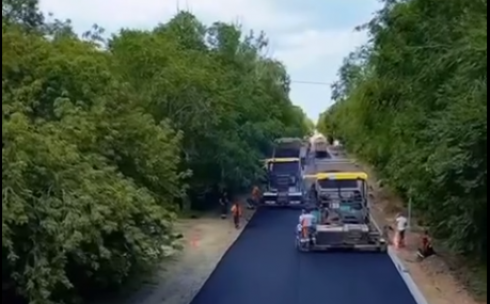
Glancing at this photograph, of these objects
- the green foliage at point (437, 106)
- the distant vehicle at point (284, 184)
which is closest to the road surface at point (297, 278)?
the green foliage at point (437, 106)

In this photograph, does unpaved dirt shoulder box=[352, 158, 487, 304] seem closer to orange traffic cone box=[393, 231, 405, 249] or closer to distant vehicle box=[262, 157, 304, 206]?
orange traffic cone box=[393, 231, 405, 249]

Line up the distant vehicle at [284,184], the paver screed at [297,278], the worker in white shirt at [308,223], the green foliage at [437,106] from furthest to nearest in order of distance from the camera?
1. the distant vehicle at [284,184]
2. the worker in white shirt at [308,223]
3. the paver screed at [297,278]
4. the green foliage at [437,106]

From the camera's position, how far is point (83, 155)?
16.0 m

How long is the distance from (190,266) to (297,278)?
3.51m

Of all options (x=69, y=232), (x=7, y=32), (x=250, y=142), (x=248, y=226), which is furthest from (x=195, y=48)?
(x=69, y=232)

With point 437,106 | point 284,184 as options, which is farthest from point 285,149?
point 437,106

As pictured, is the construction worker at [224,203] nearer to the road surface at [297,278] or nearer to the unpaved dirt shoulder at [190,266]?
the unpaved dirt shoulder at [190,266]

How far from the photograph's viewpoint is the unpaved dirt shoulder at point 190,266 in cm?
1834

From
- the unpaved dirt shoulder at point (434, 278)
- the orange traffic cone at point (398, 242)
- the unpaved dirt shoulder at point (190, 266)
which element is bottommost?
the unpaved dirt shoulder at point (190, 266)

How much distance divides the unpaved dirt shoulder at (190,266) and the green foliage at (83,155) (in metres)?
0.71

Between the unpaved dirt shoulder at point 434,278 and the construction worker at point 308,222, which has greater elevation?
the construction worker at point 308,222

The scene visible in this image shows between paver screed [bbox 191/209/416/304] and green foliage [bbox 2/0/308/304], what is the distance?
6.23 ft

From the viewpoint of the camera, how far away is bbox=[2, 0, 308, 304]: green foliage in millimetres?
13164

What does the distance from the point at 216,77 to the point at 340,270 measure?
16.1 metres
